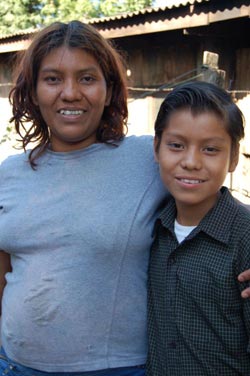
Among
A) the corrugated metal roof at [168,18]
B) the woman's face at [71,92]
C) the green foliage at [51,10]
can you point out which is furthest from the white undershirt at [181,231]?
the green foliage at [51,10]

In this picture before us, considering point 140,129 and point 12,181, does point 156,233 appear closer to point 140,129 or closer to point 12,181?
point 12,181

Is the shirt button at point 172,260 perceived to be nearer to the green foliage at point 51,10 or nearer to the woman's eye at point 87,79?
the woman's eye at point 87,79

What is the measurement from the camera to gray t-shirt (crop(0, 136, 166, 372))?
1.38 m

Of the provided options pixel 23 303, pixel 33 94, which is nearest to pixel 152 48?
pixel 33 94

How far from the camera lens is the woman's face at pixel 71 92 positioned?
4.79ft

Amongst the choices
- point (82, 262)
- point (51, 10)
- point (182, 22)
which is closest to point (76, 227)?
point (82, 262)

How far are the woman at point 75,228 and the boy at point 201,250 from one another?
0.33ft

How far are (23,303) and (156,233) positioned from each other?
1.60 ft

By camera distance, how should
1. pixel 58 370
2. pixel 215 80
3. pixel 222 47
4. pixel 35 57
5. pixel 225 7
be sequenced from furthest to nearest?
pixel 222 47, pixel 225 7, pixel 215 80, pixel 35 57, pixel 58 370

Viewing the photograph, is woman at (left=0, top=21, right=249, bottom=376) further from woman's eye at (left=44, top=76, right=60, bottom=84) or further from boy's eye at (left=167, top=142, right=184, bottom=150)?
boy's eye at (left=167, top=142, right=184, bottom=150)

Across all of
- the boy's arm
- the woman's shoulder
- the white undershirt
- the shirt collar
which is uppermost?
the woman's shoulder

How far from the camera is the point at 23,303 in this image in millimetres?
1446

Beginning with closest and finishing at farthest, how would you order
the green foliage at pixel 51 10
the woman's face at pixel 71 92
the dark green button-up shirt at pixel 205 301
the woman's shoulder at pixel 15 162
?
the dark green button-up shirt at pixel 205 301 < the woman's face at pixel 71 92 < the woman's shoulder at pixel 15 162 < the green foliage at pixel 51 10

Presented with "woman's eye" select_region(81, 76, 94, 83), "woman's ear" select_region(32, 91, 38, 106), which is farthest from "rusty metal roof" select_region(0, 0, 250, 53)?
"woman's eye" select_region(81, 76, 94, 83)
